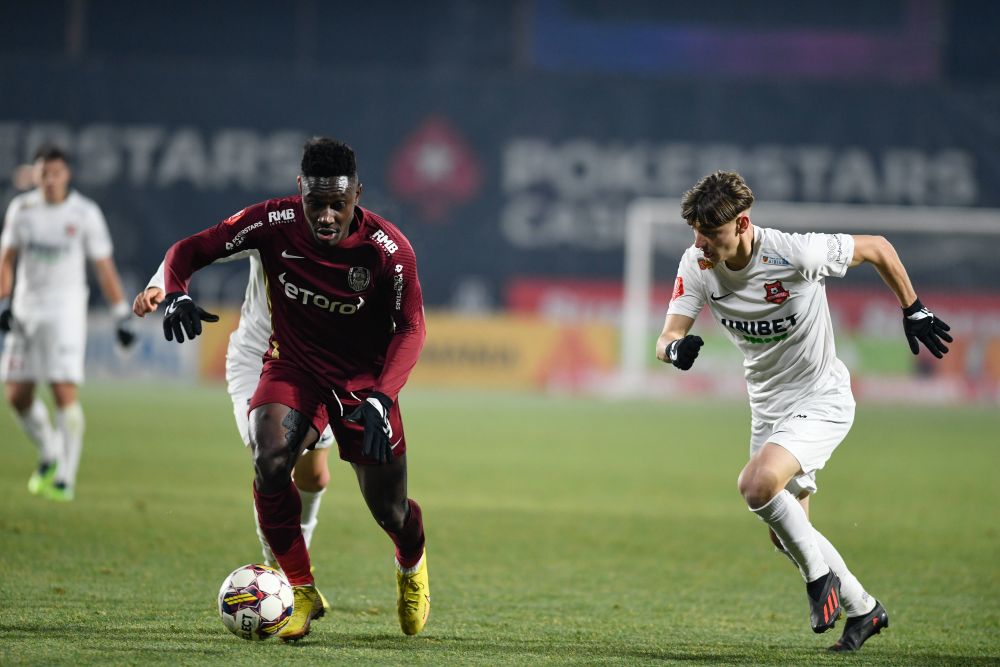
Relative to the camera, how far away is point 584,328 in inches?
930

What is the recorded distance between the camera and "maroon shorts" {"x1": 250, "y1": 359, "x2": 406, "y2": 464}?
5.60 m

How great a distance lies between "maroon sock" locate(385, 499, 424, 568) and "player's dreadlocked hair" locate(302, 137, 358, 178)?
144cm

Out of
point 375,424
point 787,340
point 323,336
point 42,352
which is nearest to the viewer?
point 375,424

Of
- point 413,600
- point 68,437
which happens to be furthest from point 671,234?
point 413,600

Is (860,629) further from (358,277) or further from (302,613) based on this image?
(358,277)

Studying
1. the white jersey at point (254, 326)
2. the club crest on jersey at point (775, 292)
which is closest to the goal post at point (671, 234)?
the white jersey at point (254, 326)

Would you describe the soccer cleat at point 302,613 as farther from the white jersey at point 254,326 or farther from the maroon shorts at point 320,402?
the white jersey at point 254,326

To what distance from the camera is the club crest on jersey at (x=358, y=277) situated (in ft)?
18.5

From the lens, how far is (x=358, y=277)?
5645 millimetres

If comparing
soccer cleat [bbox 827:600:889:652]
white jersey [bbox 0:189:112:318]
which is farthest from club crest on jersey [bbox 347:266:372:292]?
white jersey [bbox 0:189:112:318]

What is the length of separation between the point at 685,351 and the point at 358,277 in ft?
4.50

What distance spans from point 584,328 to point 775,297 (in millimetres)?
17729

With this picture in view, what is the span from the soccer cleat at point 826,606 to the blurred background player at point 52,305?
20.0 ft

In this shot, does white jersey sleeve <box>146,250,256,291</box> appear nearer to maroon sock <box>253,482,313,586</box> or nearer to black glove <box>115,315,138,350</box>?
maroon sock <box>253,482,313,586</box>
